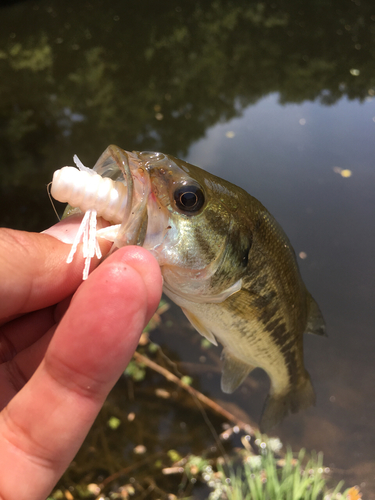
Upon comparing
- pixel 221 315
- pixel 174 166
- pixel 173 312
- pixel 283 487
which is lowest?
pixel 173 312

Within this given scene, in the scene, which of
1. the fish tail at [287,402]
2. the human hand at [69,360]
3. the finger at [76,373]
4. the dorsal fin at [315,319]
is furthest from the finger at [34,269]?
the fish tail at [287,402]

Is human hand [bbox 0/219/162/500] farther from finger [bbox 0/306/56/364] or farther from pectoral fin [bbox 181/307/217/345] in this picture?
pectoral fin [bbox 181/307/217/345]

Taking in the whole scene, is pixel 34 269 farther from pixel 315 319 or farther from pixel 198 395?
pixel 198 395

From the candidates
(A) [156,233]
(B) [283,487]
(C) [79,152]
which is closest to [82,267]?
(A) [156,233]

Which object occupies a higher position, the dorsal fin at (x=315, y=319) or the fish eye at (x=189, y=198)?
the fish eye at (x=189, y=198)

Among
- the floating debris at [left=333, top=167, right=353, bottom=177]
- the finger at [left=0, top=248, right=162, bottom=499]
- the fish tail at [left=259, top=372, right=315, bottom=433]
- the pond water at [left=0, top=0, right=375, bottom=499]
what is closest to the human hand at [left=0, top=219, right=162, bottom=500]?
the finger at [left=0, top=248, right=162, bottom=499]

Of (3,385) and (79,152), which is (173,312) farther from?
(79,152)

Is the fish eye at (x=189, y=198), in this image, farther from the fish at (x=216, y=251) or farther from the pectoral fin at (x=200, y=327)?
the pectoral fin at (x=200, y=327)
